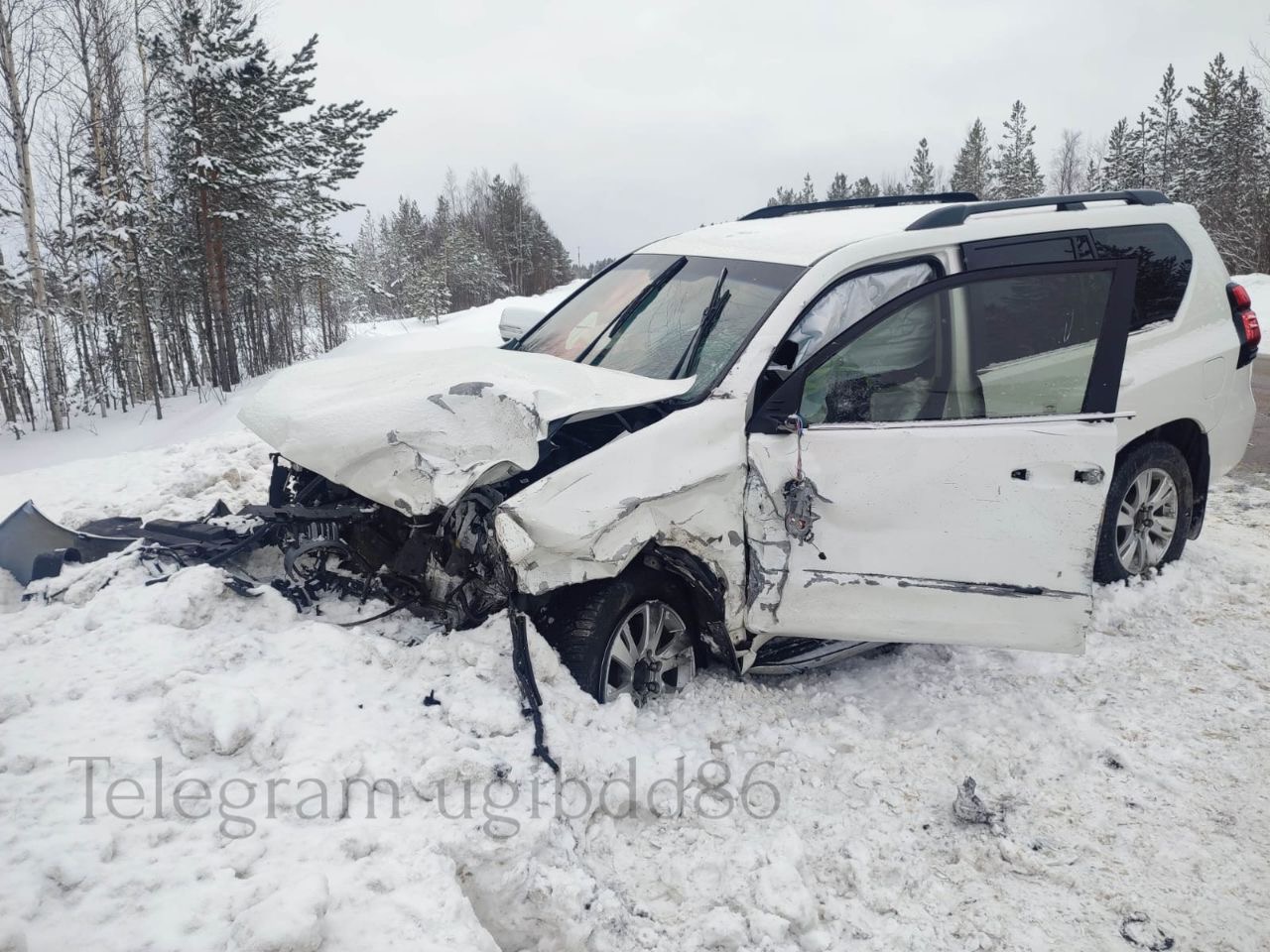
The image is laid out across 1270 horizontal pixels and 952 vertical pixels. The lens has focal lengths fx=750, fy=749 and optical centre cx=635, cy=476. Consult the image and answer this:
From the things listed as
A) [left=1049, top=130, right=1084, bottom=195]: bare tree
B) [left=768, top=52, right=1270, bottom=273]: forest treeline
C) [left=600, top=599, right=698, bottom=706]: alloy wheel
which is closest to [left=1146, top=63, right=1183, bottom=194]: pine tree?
[left=768, top=52, right=1270, bottom=273]: forest treeline

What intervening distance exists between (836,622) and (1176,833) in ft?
4.57

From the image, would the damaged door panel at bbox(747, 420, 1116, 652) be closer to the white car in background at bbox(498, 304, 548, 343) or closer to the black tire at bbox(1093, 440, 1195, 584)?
the black tire at bbox(1093, 440, 1195, 584)

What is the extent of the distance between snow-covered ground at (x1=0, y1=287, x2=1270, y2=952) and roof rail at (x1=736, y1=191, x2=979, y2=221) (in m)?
2.96

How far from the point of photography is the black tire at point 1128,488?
4.37 m

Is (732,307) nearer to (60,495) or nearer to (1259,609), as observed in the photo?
(1259,609)

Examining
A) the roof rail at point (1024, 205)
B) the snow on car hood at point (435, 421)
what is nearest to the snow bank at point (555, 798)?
the snow on car hood at point (435, 421)

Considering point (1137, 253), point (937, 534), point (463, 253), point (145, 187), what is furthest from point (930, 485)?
point (463, 253)

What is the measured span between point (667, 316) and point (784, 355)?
2.85ft

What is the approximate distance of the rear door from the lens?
3102 mm

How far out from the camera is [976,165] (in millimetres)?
51312

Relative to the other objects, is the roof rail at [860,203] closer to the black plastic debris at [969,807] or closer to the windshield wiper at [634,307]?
the windshield wiper at [634,307]

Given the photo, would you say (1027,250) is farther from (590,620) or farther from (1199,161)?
(1199,161)

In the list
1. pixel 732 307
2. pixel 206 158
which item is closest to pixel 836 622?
pixel 732 307

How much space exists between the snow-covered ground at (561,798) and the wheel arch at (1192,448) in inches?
53.6
